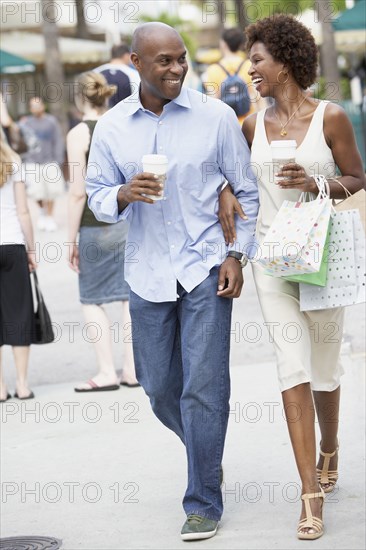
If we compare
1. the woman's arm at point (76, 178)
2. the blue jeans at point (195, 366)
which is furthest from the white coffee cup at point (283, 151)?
the woman's arm at point (76, 178)

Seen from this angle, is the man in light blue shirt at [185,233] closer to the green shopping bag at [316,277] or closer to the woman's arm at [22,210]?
the green shopping bag at [316,277]

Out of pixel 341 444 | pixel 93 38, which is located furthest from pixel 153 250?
pixel 93 38

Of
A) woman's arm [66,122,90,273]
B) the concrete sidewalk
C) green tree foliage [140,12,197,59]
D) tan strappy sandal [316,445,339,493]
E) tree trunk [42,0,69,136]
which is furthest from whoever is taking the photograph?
green tree foliage [140,12,197,59]

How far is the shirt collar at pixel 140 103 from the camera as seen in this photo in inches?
189

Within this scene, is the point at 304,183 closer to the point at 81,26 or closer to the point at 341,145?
the point at 341,145

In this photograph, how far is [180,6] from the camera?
66.2 m

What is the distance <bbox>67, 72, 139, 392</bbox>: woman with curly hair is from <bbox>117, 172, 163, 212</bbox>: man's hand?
9.07 feet

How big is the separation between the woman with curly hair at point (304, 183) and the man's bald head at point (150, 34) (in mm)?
442

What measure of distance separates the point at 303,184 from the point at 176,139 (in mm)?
538

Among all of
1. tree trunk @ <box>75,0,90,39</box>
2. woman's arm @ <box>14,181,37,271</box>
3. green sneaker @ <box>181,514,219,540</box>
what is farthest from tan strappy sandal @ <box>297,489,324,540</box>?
tree trunk @ <box>75,0,90,39</box>

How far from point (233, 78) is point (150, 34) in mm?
4867

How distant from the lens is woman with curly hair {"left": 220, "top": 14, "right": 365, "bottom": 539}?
15.7ft

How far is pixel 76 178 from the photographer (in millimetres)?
7379

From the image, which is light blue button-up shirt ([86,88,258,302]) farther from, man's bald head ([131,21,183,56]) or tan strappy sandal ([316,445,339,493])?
tan strappy sandal ([316,445,339,493])
